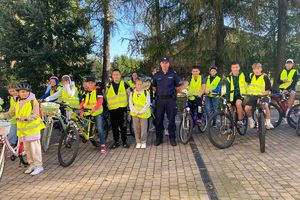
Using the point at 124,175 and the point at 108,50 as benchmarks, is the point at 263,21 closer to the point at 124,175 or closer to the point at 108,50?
the point at 108,50

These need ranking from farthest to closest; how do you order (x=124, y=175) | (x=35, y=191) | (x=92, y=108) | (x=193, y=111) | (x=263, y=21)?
(x=263, y=21), (x=193, y=111), (x=92, y=108), (x=124, y=175), (x=35, y=191)

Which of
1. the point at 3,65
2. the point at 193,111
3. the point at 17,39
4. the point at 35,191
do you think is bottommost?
the point at 35,191

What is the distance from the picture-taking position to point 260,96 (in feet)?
28.1

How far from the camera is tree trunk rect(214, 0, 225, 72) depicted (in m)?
13.4

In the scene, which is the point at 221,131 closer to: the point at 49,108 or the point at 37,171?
the point at 49,108

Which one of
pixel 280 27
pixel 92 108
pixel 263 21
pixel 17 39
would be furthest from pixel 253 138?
pixel 17 39

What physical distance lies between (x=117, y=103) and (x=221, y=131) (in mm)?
2371

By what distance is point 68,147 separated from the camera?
7160 mm

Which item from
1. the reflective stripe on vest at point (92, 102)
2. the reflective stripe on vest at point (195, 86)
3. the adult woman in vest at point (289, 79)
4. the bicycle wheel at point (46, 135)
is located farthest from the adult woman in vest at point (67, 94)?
the adult woman in vest at point (289, 79)

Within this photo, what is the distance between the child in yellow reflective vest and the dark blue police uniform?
0.91 feet

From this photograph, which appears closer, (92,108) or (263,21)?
(92,108)

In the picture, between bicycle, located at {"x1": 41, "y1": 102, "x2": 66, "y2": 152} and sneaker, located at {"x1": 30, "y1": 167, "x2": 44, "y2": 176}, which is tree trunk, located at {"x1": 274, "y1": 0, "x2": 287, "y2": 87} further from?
sneaker, located at {"x1": 30, "y1": 167, "x2": 44, "y2": 176}

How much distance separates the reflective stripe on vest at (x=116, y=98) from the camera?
849 centimetres

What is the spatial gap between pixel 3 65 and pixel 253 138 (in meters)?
9.48
